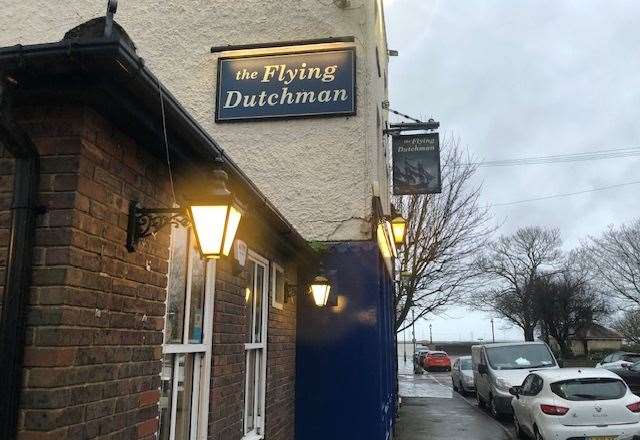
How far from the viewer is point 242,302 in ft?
18.0

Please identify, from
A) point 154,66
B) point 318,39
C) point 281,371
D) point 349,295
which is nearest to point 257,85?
point 318,39

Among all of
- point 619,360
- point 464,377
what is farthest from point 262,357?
point 619,360

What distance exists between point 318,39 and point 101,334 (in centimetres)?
694

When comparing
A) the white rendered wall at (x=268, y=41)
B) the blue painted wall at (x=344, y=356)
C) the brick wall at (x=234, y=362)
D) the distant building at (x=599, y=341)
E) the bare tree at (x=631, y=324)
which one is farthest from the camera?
the distant building at (x=599, y=341)

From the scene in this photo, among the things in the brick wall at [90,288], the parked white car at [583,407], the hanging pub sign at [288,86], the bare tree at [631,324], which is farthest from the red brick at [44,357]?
the bare tree at [631,324]

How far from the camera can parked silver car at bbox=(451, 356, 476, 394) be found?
20.9m

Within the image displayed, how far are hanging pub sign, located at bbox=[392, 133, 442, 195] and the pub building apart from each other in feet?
4.47

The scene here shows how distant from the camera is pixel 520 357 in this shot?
1523 cm

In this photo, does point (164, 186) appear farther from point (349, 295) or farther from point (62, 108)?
point (349, 295)

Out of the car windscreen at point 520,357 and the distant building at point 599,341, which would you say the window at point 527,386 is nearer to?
the car windscreen at point 520,357

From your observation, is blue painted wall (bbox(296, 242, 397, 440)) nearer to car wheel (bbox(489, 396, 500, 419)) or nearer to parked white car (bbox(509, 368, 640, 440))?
parked white car (bbox(509, 368, 640, 440))

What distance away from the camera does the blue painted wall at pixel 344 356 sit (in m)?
7.81

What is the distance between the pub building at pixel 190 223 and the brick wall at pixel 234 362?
0.03 m

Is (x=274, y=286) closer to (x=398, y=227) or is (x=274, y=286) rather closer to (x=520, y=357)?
(x=398, y=227)
